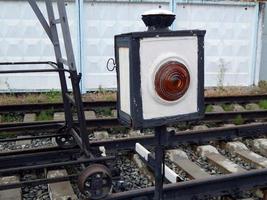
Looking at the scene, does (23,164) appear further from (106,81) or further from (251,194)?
(106,81)

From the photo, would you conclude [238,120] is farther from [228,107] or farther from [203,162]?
[203,162]

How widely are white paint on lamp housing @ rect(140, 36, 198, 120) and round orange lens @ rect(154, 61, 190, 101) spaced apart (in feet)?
0.07

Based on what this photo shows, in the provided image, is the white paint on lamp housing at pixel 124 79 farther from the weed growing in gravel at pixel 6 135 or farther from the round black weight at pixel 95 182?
the weed growing in gravel at pixel 6 135

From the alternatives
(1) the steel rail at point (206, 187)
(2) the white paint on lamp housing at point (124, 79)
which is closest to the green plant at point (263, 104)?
(1) the steel rail at point (206, 187)

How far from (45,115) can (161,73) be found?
446 cm

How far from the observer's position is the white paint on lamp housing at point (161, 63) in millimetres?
2174

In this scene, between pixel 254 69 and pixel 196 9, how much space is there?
1.92m

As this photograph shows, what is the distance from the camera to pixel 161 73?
7.17ft

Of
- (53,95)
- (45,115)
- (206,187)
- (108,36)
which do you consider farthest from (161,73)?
(108,36)

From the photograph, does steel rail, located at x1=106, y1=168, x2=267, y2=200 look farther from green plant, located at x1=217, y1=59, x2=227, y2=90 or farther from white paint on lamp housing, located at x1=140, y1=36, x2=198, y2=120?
green plant, located at x1=217, y1=59, x2=227, y2=90

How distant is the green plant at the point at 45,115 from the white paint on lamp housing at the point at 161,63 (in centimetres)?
422

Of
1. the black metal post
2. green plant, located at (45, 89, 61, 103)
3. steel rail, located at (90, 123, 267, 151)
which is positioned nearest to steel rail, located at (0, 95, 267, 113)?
green plant, located at (45, 89, 61, 103)

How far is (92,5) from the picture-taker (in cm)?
854

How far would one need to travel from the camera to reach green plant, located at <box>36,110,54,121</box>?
20.5 ft
